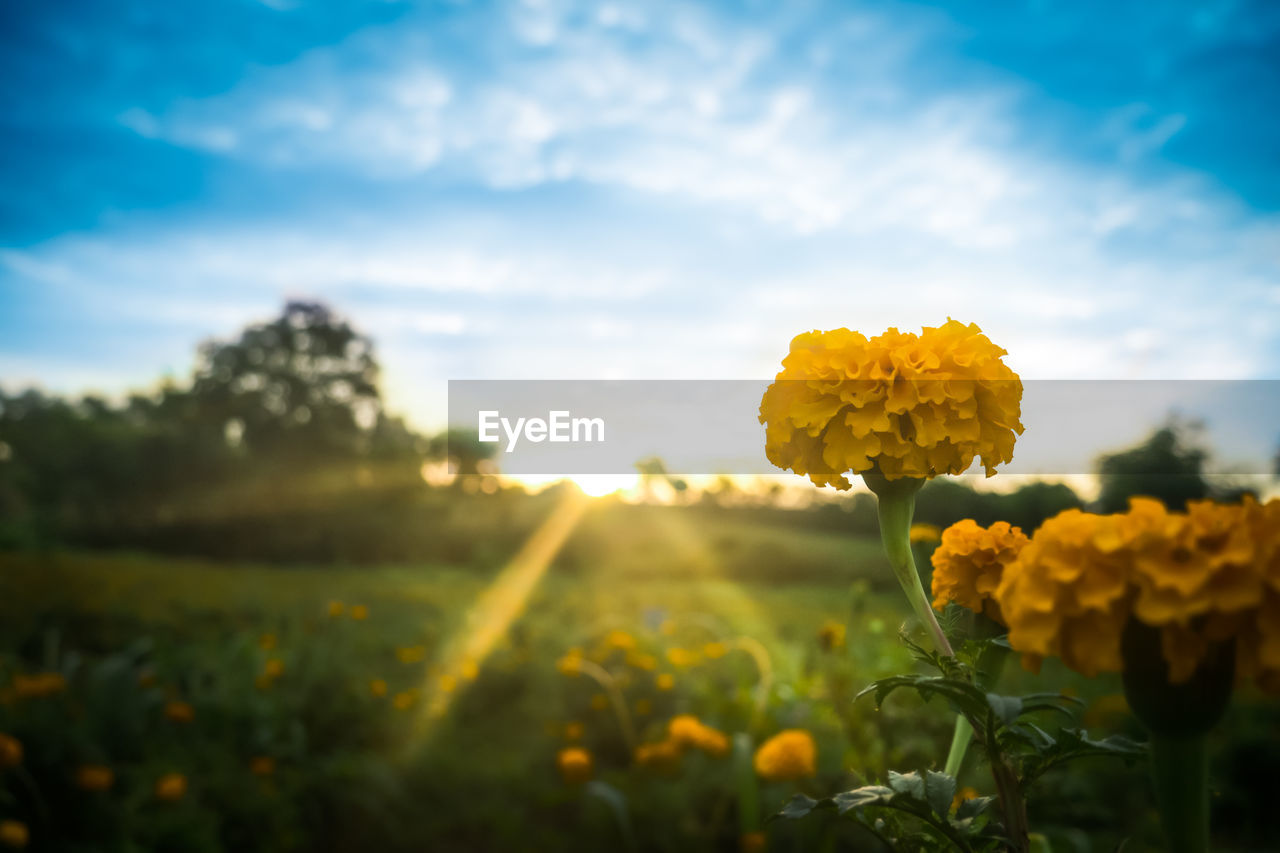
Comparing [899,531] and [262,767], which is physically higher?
[899,531]

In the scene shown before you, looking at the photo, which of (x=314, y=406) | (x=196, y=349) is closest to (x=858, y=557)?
(x=314, y=406)

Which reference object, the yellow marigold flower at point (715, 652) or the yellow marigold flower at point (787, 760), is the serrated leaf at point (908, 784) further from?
the yellow marigold flower at point (715, 652)

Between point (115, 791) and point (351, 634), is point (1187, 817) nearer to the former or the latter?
point (115, 791)

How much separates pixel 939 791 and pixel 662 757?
7.58ft

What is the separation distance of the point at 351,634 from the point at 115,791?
79.5 inches

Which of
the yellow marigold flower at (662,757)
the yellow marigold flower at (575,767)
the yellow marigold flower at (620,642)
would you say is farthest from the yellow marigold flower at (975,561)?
the yellow marigold flower at (620,642)

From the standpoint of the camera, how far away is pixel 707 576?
38.8 ft

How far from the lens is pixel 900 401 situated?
0.87m

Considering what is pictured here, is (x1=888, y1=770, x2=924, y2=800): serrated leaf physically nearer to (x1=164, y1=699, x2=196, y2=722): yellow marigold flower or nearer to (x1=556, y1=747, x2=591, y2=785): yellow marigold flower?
(x1=556, y1=747, x2=591, y2=785): yellow marigold flower

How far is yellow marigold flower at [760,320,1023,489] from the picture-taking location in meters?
0.88

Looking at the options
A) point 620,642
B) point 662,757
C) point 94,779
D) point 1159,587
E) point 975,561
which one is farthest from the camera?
point 620,642

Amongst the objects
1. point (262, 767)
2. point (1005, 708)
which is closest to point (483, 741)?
point (262, 767)

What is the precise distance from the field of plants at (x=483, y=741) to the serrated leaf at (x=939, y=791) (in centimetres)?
137

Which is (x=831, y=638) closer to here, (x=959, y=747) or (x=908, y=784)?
(x=959, y=747)
